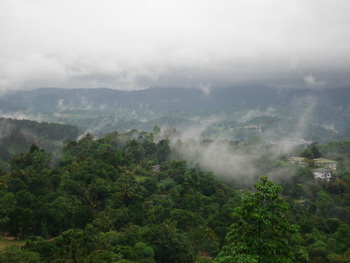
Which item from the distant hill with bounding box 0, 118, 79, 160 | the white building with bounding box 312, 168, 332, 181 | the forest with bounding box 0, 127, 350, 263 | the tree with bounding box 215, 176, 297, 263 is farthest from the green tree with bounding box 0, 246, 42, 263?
the distant hill with bounding box 0, 118, 79, 160

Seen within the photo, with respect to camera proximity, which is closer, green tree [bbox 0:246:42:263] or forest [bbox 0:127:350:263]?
forest [bbox 0:127:350:263]

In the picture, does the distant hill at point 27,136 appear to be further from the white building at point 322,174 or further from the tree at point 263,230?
the tree at point 263,230

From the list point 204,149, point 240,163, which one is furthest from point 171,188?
point 204,149

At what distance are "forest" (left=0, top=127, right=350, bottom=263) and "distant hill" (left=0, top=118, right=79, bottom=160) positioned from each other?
7122 cm

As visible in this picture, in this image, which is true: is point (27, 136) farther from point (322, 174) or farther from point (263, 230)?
point (263, 230)

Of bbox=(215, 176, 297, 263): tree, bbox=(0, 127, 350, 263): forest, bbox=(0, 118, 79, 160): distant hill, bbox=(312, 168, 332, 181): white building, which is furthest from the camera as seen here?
bbox=(0, 118, 79, 160): distant hill

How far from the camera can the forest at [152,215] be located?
11164 mm

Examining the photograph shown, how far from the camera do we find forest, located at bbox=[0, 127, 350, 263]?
1116cm

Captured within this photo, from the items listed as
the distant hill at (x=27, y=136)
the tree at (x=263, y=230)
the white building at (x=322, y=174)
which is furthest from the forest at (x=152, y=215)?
the distant hill at (x=27, y=136)

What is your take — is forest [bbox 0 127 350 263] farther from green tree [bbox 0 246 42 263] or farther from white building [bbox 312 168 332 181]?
white building [bbox 312 168 332 181]

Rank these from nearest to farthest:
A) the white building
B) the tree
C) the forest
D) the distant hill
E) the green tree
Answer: the tree < the forest < the green tree < the white building < the distant hill

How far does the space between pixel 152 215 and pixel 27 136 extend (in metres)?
126

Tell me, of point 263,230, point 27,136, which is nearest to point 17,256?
point 263,230

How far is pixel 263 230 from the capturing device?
36.8 feet
